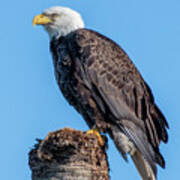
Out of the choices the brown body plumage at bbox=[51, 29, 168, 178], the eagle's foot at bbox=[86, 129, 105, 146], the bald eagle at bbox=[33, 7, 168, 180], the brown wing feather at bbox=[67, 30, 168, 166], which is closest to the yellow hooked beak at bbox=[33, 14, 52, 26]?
the bald eagle at bbox=[33, 7, 168, 180]

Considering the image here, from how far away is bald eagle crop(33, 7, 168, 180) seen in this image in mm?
7473

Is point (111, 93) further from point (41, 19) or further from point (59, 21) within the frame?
point (41, 19)

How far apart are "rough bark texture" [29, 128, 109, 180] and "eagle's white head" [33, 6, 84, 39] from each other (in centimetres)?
249

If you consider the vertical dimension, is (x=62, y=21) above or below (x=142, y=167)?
above

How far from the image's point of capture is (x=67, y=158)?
5848 mm

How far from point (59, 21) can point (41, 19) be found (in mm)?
271

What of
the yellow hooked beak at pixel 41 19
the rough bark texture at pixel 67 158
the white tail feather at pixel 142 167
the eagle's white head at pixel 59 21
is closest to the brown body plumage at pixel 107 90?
the white tail feather at pixel 142 167

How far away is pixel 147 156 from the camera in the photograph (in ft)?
24.0

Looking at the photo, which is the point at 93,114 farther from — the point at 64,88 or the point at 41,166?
the point at 41,166

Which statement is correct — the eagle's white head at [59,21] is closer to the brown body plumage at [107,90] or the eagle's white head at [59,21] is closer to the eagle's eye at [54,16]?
the eagle's eye at [54,16]

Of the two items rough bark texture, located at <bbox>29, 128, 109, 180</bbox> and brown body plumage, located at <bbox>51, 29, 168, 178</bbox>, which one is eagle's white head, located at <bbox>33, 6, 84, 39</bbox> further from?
rough bark texture, located at <bbox>29, 128, 109, 180</bbox>

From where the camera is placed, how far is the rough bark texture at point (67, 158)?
18.9ft

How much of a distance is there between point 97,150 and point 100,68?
1.91 metres

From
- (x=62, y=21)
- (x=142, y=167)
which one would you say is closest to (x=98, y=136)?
(x=142, y=167)
